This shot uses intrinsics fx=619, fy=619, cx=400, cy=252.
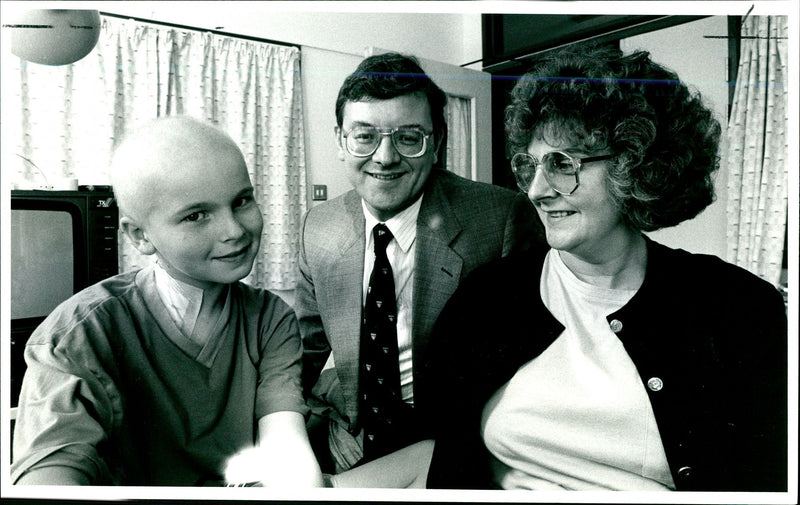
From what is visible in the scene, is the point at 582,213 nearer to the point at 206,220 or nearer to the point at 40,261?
the point at 206,220

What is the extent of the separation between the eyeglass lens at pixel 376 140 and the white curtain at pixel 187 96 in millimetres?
104

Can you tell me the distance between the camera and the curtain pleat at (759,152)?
1.17m

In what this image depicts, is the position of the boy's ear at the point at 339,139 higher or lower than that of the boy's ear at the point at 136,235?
higher

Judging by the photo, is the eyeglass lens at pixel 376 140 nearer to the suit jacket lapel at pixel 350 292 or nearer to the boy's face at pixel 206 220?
the suit jacket lapel at pixel 350 292

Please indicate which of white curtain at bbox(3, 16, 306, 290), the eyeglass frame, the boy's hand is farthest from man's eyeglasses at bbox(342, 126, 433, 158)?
the boy's hand

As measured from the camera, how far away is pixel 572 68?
1.16 metres

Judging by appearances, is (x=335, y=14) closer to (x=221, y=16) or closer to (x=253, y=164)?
(x=221, y=16)

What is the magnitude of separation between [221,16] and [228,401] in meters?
0.74

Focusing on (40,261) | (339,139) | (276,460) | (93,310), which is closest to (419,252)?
(339,139)

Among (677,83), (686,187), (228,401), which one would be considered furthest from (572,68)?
(228,401)

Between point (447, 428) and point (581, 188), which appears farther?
point (447, 428)

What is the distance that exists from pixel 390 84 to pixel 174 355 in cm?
66

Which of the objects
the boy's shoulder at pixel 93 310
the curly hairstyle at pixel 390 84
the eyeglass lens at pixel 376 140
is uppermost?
the curly hairstyle at pixel 390 84

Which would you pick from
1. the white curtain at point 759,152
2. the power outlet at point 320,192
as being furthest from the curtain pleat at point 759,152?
the power outlet at point 320,192
